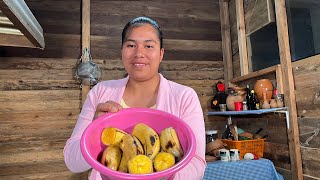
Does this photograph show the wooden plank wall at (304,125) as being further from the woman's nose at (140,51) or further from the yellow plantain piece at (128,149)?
the yellow plantain piece at (128,149)

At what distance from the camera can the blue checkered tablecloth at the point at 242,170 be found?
249cm

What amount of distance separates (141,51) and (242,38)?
2.82m

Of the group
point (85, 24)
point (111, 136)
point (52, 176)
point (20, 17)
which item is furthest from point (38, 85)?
point (111, 136)

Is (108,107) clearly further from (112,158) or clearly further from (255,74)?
(255,74)

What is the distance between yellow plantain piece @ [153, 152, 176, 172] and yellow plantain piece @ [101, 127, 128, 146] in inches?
6.6

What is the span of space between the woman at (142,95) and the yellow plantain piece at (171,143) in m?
0.14

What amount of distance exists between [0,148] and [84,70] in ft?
4.62

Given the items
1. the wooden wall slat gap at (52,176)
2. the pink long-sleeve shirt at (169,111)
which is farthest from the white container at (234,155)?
the wooden wall slat gap at (52,176)

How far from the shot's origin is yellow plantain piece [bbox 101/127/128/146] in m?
0.83

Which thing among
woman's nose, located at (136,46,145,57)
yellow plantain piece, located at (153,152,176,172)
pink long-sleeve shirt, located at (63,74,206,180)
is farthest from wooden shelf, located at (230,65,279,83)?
yellow plantain piece, located at (153,152,176,172)

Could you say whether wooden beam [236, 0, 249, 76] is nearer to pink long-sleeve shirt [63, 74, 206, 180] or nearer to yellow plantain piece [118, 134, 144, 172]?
pink long-sleeve shirt [63, 74, 206, 180]

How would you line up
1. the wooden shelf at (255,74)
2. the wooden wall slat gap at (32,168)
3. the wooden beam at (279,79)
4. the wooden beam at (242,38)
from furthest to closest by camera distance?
the wooden beam at (242,38), the wooden wall slat gap at (32,168), the wooden shelf at (255,74), the wooden beam at (279,79)

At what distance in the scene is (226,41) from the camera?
151 inches

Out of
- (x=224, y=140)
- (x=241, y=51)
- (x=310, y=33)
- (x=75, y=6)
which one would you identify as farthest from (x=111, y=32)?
(x=310, y=33)
